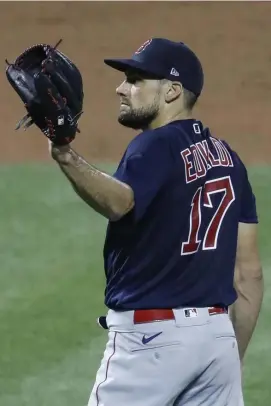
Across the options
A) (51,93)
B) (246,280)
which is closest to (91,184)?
(51,93)

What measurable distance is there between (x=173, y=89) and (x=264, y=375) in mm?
2855

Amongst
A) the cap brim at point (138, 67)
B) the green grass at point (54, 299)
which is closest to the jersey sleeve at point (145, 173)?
the cap brim at point (138, 67)

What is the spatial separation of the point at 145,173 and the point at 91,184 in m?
0.22

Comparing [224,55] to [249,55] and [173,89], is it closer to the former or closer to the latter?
[249,55]

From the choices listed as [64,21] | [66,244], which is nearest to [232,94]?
[64,21]

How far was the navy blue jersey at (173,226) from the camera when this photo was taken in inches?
123

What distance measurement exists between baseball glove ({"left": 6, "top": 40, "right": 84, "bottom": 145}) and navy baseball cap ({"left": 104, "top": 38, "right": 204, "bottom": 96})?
13.8 inches

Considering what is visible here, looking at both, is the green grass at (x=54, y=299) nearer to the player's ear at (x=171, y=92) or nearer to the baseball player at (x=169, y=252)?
the baseball player at (x=169, y=252)

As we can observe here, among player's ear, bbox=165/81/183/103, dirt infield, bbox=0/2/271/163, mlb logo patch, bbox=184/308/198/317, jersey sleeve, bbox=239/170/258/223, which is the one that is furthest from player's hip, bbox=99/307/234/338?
dirt infield, bbox=0/2/271/163

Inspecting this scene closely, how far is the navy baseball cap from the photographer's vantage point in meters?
3.36

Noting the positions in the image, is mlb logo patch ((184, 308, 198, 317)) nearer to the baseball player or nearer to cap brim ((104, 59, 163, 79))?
the baseball player

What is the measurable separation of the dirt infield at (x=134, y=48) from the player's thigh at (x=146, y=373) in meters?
9.50

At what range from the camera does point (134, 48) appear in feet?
48.1

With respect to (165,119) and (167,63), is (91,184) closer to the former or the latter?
(165,119)
